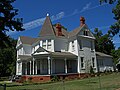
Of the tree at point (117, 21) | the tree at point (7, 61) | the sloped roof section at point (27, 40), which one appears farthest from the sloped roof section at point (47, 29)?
the tree at point (7, 61)

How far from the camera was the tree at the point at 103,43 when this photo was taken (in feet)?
221

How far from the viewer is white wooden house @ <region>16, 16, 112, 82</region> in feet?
126

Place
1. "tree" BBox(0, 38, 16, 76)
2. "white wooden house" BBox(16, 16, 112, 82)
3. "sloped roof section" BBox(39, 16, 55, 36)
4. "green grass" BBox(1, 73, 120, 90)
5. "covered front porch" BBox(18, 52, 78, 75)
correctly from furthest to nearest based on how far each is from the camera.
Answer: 1. "tree" BBox(0, 38, 16, 76)
2. "sloped roof section" BBox(39, 16, 55, 36)
3. "white wooden house" BBox(16, 16, 112, 82)
4. "covered front porch" BBox(18, 52, 78, 75)
5. "green grass" BBox(1, 73, 120, 90)

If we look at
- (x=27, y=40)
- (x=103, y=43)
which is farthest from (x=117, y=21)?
(x=103, y=43)

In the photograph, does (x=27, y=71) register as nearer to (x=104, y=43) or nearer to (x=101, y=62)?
(x=101, y=62)

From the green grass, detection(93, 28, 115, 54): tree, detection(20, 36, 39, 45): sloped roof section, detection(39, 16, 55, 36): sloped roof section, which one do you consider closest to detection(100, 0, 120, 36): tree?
the green grass

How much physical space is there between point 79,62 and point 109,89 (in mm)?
23471

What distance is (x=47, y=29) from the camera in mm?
42562

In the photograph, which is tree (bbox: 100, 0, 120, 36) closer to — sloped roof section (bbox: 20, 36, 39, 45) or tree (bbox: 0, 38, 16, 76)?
sloped roof section (bbox: 20, 36, 39, 45)

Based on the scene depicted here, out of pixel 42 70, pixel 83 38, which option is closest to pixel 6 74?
pixel 42 70

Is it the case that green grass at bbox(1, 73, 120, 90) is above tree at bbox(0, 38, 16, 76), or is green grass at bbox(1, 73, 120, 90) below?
below

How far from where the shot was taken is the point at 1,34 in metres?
24.8

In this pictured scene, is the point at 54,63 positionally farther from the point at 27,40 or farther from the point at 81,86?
the point at 81,86

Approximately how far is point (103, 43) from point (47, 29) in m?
30.8
